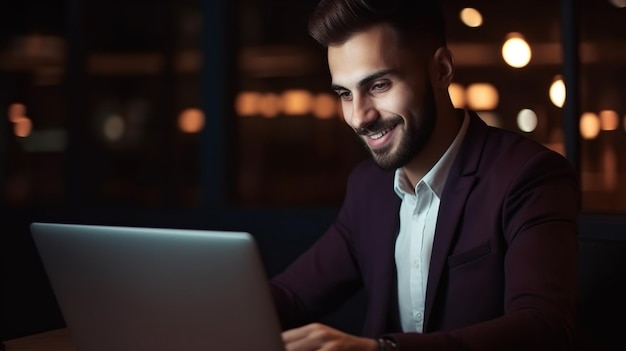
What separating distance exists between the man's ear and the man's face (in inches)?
1.9

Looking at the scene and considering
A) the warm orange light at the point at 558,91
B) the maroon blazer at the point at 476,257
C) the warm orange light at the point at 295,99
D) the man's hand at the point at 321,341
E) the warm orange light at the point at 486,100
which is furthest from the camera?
the warm orange light at the point at 295,99

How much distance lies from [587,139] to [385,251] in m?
1.01

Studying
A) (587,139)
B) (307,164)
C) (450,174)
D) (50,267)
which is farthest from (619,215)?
(307,164)

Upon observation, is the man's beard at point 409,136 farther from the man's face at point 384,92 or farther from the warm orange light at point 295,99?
the warm orange light at point 295,99

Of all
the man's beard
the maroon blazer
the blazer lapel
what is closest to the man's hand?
the maroon blazer

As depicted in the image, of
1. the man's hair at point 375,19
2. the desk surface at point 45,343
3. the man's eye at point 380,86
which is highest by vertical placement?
the man's hair at point 375,19

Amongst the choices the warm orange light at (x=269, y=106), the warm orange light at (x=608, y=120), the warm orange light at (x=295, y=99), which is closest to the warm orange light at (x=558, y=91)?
the warm orange light at (x=608, y=120)

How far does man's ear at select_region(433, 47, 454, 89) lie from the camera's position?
1736 millimetres

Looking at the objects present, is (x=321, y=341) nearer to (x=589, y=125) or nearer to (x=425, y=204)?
(x=425, y=204)

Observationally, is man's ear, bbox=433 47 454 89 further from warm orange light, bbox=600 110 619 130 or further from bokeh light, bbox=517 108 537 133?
bokeh light, bbox=517 108 537 133

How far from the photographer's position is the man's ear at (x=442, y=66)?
1.74m

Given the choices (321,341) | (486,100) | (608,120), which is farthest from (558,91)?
(486,100)

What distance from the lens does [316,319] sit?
1848 mm

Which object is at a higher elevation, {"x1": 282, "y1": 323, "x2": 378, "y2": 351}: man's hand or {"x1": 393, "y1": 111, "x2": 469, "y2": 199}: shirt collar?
{"x1": 393, "y1": 111, "x2": 469, "y2": 199}: shirt collar
